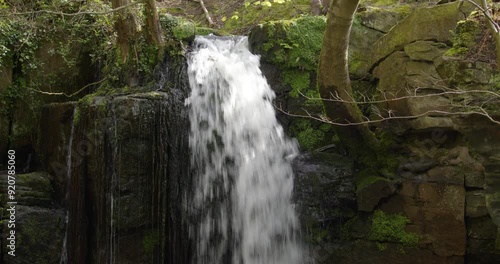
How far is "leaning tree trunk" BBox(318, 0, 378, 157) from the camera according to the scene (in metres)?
4.61

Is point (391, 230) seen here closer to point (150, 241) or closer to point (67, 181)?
point (150, 241)

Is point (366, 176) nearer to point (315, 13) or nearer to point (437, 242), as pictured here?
point (437, 242)

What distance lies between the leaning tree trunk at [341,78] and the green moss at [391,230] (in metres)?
0.99

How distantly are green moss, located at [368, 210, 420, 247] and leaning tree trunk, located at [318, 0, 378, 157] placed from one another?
0.99 metres

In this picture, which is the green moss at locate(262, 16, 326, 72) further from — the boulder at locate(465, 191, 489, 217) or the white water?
the boulder at locate(465, 191, 489, 217)

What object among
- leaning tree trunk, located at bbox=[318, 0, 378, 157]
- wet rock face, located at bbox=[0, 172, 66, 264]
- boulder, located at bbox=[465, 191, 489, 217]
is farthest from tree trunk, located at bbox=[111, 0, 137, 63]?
boulder, located at bbox=[465, 191, 489, 217]

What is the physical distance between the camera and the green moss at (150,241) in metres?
5.93

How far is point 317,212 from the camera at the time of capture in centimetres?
586

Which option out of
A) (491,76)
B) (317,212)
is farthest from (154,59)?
(491,76)

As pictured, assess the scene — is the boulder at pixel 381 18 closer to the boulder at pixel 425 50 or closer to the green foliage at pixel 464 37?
the boulder at pixel 425 50

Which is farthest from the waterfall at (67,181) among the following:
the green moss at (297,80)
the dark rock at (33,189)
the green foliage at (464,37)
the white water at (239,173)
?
the green foliage at (464,37)

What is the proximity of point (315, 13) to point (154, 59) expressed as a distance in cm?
478

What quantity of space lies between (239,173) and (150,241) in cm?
179

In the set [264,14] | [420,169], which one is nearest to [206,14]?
[264,14]
